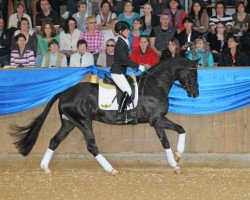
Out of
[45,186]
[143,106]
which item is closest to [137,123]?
[143,106]

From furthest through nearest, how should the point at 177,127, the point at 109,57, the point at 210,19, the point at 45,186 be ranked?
1. the point at 210,19
2. the point at 109,57
3. the point at 177,127
4. the point at 45,186

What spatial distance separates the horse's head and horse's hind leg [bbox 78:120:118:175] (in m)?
1.77

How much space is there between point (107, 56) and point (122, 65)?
6.15 ft

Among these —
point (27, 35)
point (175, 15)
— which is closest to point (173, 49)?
point (175, 15)

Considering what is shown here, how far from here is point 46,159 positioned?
544 inches

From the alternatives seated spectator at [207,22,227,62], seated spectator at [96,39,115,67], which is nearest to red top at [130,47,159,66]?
seated spectator at [96,39,115,67]

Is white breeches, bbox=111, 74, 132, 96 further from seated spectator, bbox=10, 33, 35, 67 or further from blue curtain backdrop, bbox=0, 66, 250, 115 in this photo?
seated spectator, bbox=10, 33, 35, 67

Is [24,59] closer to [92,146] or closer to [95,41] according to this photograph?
[95,41]

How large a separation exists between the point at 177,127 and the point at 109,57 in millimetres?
2637

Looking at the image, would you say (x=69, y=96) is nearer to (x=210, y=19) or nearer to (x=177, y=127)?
(x=177, y=127)

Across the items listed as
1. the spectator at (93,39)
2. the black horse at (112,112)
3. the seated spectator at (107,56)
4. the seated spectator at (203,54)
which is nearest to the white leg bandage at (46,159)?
the black horse at (112,112)

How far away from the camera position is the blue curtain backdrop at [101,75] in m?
14.6

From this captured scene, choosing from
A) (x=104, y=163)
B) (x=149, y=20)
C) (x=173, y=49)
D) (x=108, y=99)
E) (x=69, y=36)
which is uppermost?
(x=149, y=20)

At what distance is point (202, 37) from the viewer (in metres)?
15.2
